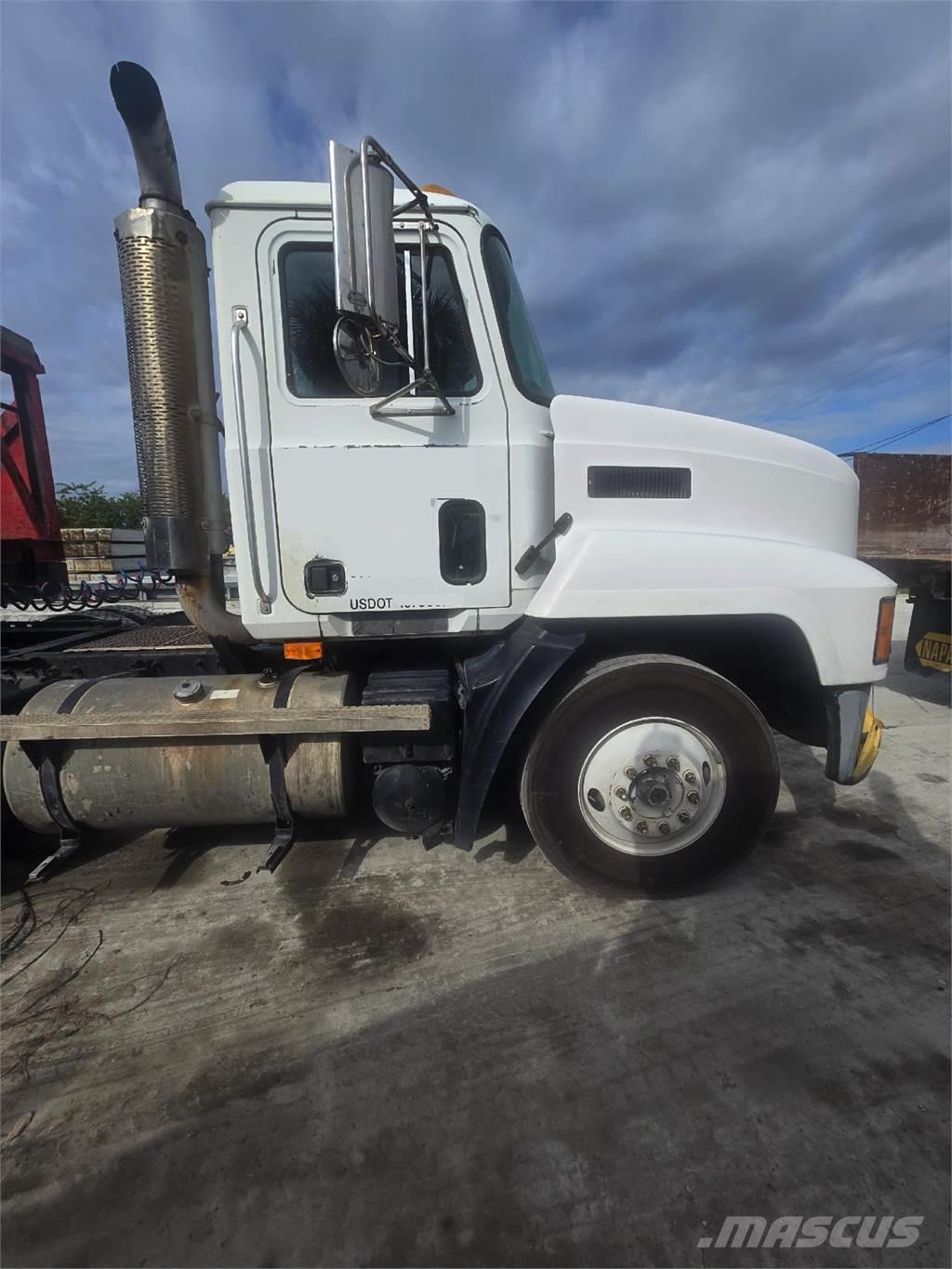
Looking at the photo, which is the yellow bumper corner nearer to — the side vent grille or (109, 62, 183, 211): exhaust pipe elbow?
the side vent grille

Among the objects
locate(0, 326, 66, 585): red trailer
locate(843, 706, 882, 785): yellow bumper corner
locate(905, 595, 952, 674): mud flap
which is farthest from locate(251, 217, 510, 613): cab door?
locate(905, 595, 952, 674): mud flap

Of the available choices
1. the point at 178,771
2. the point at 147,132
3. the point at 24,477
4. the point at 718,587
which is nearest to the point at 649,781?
the point at 718,587

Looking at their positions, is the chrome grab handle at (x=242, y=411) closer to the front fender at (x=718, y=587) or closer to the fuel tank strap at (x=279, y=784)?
the fuel tank strap at (x=279, y=784)

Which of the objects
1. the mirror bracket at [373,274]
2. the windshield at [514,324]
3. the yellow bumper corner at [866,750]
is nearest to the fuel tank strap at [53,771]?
the mirror bracket at [373,274]

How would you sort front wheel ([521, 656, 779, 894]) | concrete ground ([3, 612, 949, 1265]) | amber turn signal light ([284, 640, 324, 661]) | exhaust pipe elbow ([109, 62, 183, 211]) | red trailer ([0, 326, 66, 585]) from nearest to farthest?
1. concrete ground ([3, 612, 949, 1265])
2. exhaust pipe elbow ([109, 62, 183, 211])
3. front wheel ([521, 656, 779, 894])
4. amber turn signal light ([284, 640, 324, 661])
5. red trailer ([0, 326, 66, 585])

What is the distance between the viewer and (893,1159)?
1.53 m

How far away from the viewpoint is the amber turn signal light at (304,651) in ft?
8.54

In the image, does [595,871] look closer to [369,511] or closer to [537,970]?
[537,970]

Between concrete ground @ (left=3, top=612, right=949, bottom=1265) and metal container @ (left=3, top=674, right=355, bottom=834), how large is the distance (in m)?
0.44

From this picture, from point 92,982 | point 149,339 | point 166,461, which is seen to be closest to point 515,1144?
point 92,982

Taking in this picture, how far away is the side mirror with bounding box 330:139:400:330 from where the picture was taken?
1789 mm

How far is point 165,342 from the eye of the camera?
7.62ft

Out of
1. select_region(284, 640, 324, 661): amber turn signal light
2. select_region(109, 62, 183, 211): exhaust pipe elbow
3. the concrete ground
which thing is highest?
select_region(109, 62, 183, 211): exhaust pipe elbow

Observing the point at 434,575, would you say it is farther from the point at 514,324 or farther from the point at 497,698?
the point at 514,324
